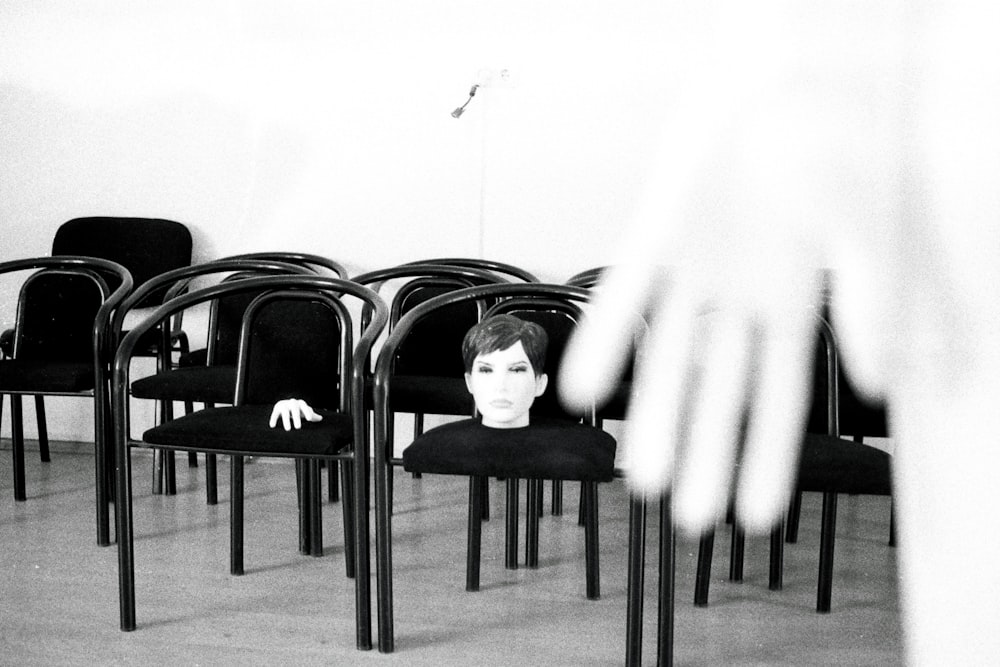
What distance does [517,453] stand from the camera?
5.54 ft

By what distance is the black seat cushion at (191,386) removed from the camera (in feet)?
8.16

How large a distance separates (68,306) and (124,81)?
3.36ft

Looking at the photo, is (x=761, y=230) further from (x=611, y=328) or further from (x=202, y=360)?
(x=202, y=360)

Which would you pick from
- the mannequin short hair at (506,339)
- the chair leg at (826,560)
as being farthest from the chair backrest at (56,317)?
the chair leg at (826,560)

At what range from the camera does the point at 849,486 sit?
1.65 m

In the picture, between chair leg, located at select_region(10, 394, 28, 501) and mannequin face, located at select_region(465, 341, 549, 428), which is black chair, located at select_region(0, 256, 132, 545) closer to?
chair leg, located at select_region(10, 394, 28, 501)

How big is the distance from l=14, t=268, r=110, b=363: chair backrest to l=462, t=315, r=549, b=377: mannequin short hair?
1464mm

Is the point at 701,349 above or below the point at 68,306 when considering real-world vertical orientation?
above

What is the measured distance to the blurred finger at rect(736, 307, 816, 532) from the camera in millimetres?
362

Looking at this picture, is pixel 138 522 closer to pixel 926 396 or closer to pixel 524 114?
pixel 524 114

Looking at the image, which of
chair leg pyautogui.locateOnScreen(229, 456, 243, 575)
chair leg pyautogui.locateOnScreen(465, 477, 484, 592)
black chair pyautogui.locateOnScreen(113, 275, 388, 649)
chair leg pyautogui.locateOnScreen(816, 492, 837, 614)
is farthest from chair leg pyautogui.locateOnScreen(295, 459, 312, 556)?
chair leg pyautogui.locateOnScreen(816, 492, 837, 614)

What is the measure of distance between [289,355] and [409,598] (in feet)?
1.87

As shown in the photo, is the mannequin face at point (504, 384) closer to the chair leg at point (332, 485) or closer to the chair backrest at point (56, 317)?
the chair leg at point (332, 485)

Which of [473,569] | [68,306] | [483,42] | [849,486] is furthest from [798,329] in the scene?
[483,42]
